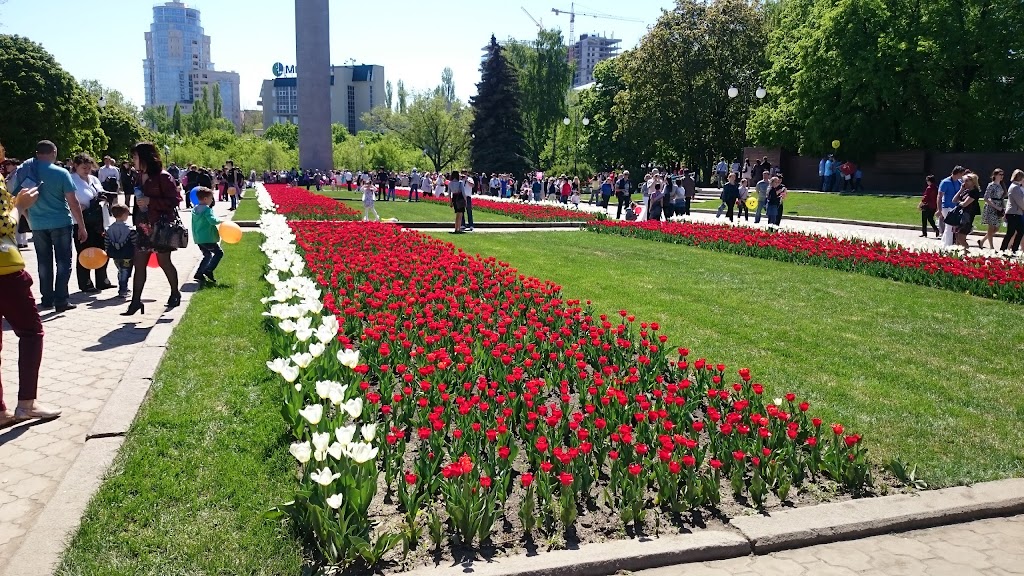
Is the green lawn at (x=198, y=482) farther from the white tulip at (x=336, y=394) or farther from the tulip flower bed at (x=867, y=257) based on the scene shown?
the tulip flower bed at (x=867, y=257)

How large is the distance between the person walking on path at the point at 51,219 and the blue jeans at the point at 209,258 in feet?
6.31

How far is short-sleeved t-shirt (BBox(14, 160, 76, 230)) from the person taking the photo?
8.23 m

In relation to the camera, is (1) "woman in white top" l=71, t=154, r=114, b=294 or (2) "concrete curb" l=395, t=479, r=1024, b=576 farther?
(1) "woman in white top" l=71, t=154, r=114, b=294

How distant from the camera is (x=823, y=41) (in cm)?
3744

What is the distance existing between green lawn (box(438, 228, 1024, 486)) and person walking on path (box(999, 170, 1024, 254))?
440 centimetres

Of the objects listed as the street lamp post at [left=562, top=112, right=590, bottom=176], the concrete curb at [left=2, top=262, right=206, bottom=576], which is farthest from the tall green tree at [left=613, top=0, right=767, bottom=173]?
the concrete curb at [left=2, top=262, right=206, bottom=576]

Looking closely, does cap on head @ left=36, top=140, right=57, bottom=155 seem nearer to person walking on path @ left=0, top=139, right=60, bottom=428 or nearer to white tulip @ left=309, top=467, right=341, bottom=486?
person walking on path @ left=0, top=139, right=60, bottom=428

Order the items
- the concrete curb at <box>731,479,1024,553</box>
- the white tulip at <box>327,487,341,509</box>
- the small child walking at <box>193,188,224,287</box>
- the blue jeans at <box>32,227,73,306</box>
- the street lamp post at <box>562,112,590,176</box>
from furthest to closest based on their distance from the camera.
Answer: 1. the street lamp post at <box>562,112,590,176</box>
2. the small child walking at <box>193,188,224,287</box>
3. the blue jeans at <box>32,227,73,306</box>
4. the concrete curb at <box>731,479,1024,553</box>
5. the white tulip at <box>327,487,341,509</box>

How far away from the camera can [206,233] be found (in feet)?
35.4

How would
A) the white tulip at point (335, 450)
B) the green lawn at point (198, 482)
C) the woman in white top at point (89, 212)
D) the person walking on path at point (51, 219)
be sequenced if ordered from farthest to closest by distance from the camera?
the woman in white top at point (89, 212)
the person walking on path at point (51, 219)
the white tulip at point (335, 450)
the green lawn at point (198, 482)

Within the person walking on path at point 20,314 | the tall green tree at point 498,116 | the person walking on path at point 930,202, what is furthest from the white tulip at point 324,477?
the tall green tree at point 498,116

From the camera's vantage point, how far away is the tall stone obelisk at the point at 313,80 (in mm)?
55547

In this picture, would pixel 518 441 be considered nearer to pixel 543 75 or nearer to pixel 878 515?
pixel 878 515

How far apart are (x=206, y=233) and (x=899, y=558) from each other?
9.50 metres
